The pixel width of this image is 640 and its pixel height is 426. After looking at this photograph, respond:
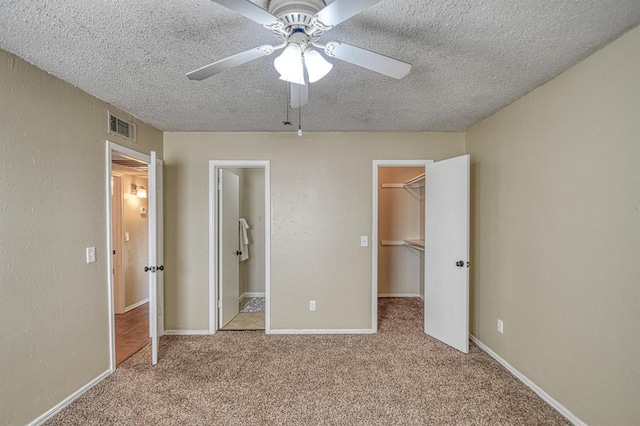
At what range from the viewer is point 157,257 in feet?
9.82

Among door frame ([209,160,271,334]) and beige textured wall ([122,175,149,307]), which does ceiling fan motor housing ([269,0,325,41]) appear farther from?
beige textured wall ([122,175,149,307])

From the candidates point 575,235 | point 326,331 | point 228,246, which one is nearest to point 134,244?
point 228,246

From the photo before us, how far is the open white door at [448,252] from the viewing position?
10.2 ft

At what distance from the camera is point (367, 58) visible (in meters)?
1.46

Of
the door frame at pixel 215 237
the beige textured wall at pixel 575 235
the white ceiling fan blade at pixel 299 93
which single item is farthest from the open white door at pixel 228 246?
the beige textured wall at pixel 575 235

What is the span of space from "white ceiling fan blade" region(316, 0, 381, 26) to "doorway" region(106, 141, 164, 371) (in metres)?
2.36

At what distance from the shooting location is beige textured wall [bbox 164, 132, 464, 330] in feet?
12.1

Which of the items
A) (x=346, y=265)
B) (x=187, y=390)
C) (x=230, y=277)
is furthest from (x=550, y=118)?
(x=230, y=277)

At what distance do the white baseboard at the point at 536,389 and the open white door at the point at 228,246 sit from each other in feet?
9.62

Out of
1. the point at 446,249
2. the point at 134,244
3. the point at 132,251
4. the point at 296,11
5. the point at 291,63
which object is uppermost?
the point at 296,11

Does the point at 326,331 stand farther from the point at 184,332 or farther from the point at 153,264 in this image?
the point at 153,264

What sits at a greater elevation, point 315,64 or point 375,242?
point 315,64

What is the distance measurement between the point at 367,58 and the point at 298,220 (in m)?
2.43

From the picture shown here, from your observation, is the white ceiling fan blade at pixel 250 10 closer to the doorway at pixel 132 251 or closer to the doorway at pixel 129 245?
the doorway at pixel 132 251
